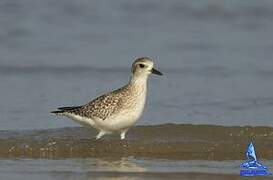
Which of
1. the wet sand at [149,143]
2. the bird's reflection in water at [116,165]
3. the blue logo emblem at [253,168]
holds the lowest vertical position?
the blue logo emblem at [253,168]

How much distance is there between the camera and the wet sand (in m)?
10.9

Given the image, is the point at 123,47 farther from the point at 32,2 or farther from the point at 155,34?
the point at 32,2

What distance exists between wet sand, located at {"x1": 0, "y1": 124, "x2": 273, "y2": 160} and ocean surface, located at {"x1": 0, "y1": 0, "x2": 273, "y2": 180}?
0.01 metres

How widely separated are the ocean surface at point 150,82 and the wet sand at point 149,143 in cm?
1

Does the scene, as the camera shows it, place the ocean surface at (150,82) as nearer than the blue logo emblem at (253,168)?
No

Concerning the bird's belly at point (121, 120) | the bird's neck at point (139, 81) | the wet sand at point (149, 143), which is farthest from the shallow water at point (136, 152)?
the bird's neck at point (139, 81)

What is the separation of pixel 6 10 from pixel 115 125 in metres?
8.20

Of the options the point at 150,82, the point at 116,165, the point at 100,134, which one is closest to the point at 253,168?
the point at 116,165

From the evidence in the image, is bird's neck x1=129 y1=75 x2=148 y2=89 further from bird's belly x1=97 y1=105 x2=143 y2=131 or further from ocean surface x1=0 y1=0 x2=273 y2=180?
ocean surface x1=0 y1=0 x2=273 y2=180

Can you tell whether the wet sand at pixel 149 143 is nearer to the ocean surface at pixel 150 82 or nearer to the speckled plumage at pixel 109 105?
the ocean surface at pixel 150 82

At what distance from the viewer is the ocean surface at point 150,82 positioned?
1063 centimetres

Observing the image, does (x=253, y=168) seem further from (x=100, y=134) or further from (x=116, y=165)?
(x=100, y=134)

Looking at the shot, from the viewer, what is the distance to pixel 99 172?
A: 976 centimetres

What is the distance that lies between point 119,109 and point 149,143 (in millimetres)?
525
